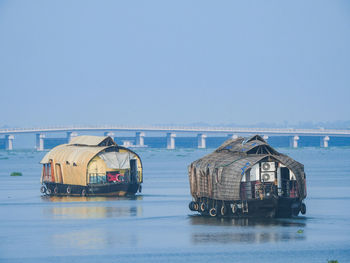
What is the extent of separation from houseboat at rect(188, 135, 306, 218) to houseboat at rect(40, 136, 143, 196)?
22.0 metres

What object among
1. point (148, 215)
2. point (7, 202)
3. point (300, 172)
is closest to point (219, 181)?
point (300, 172)

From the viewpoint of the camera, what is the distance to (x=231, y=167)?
184 feet

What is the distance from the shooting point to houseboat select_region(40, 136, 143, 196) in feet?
258

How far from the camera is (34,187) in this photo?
3952 inches

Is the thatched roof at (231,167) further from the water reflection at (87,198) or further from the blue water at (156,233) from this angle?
the water reflection at (87,198)

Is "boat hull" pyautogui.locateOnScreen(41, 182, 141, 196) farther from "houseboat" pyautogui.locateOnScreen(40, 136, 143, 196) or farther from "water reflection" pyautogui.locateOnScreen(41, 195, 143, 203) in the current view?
"water reflection" pyautogui.locateOnScreen(41, 195, 143, 203)

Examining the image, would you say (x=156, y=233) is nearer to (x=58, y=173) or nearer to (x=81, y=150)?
(x=81, y=150)

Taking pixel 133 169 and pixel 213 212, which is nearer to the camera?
pixel 213 212

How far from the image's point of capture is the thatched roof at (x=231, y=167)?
2180 inches

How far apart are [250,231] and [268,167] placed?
5566mm

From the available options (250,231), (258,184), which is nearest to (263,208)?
(258,184)

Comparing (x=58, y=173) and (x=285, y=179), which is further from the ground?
(x=285, y=179)

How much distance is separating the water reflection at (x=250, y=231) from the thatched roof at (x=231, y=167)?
182 cm

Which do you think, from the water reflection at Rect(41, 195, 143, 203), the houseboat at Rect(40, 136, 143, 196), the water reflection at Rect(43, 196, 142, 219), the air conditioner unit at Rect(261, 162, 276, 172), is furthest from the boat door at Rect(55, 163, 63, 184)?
the air conditioner unit at Rect(261, 162, 276, 172)
